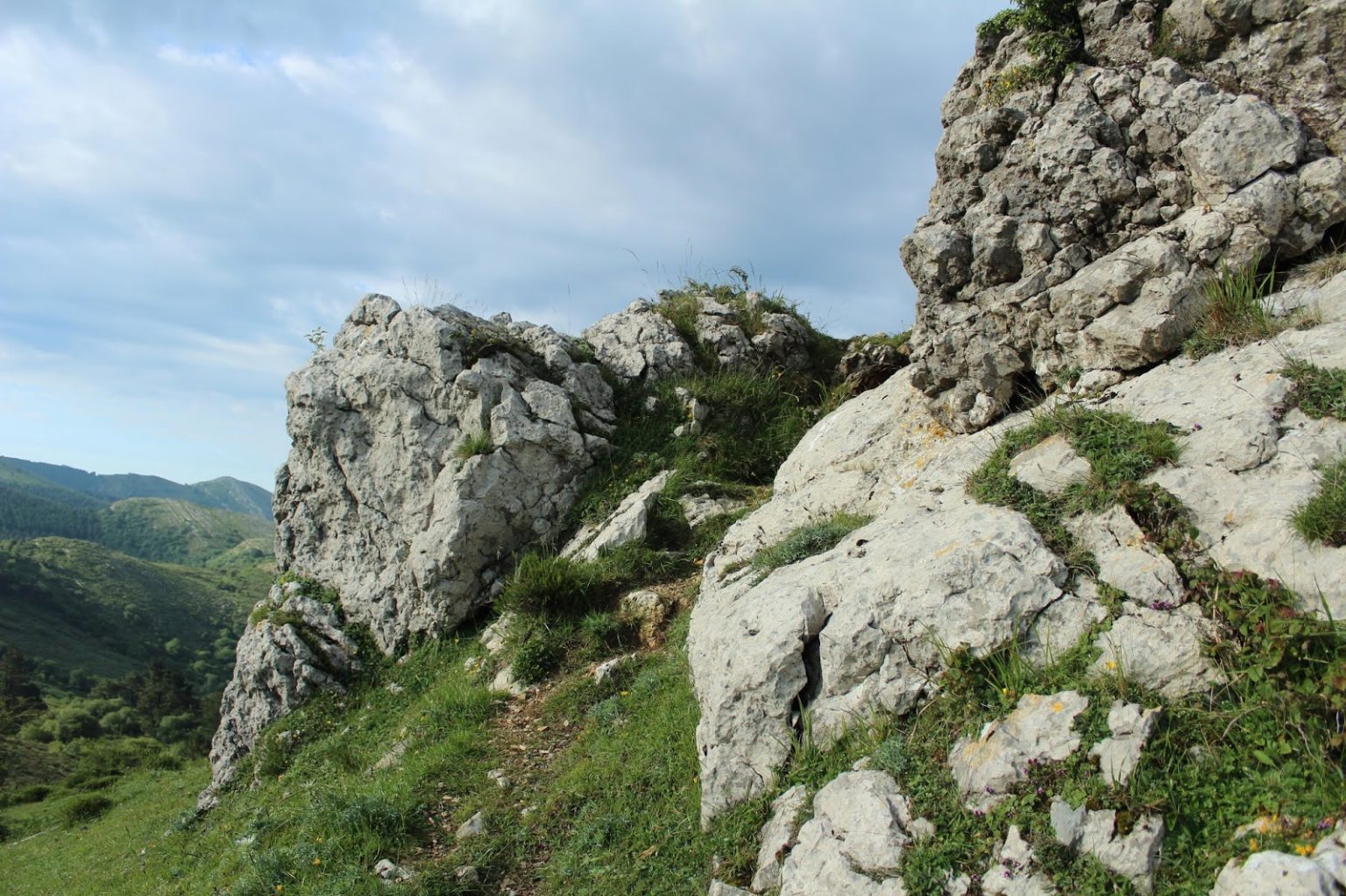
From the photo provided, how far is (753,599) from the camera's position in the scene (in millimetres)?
7500

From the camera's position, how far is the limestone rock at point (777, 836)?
5461 millimetres

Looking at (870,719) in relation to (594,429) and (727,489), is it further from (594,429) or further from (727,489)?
(594,429)

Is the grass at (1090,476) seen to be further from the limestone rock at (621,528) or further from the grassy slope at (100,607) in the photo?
the grassy slope at (100,607)

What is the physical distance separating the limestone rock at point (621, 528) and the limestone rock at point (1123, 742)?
783 cm

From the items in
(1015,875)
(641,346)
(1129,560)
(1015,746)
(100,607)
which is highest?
(641,346)

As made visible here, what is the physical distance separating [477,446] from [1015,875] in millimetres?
10301

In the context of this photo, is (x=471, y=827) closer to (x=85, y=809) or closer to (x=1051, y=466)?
(x=1051, y=466)

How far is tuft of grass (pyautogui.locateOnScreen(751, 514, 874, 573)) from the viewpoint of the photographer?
26.9ft

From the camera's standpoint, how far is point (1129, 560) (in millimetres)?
5625

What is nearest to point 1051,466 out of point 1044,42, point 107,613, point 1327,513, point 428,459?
point 1327,513

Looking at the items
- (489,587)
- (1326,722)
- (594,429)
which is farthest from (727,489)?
(1326,722)

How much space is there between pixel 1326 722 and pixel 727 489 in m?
9.21

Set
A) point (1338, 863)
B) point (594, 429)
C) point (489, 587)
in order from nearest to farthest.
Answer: point (1338, 863) < point (489, 587) < point (594, 429)

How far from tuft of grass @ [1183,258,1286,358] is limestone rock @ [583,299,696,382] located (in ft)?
30.8
